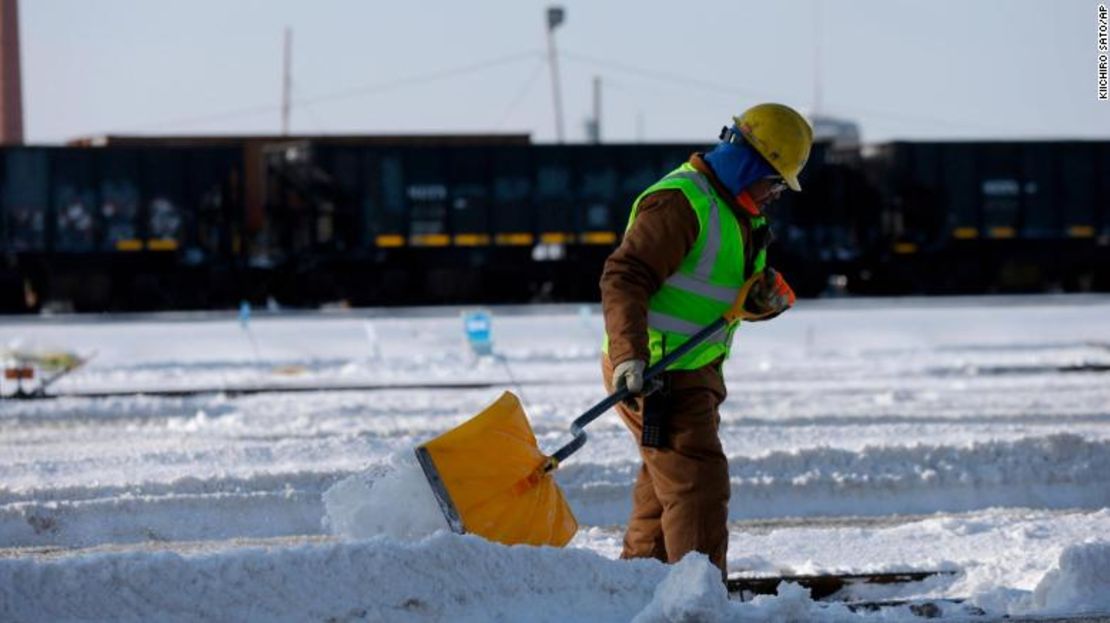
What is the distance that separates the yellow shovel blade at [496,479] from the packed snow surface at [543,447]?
0.10m

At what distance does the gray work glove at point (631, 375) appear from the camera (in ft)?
18.8

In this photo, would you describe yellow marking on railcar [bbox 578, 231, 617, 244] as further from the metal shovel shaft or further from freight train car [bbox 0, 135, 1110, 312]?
the metal shovel shaft

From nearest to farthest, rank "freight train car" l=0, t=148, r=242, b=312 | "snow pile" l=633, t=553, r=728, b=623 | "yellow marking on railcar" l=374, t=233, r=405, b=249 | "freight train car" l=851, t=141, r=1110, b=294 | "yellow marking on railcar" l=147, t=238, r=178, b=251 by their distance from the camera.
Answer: "snow pile" l=633, t=553, r=728, b=623 < "freight train car" l=0, t=148, r=242, b=312 < "yellow marking on railcar" l=147, t=238, r=178, b=251 < "yellow marking on railcar" l=374, t=233, r=405, b=249 < "freight train car" l=851, t=141, r=1110, b=294

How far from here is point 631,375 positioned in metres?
5.74

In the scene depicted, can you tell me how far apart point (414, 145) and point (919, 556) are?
23.7 metres

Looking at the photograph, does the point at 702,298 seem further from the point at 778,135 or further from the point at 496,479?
the point at 496,479

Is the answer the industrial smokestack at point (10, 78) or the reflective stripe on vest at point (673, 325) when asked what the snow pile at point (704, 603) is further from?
the industrial smokestack at point (10, 78)

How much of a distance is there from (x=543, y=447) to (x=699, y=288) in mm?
4400

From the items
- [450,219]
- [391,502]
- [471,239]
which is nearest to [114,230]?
[450,219]

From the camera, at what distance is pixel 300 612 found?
222 inches

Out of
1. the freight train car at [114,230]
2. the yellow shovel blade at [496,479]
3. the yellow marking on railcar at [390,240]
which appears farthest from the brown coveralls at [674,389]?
the freight train car at [114,230]

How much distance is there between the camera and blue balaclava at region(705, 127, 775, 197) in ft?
19.9

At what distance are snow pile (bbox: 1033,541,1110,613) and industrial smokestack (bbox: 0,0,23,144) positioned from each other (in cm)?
3211

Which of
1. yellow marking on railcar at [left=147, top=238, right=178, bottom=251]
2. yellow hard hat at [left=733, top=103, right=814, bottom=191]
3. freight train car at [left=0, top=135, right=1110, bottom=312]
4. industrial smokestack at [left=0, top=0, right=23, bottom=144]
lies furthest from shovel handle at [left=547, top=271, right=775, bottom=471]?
industrial smokestack at [left=0, top=0, right=23, bottom=144]
